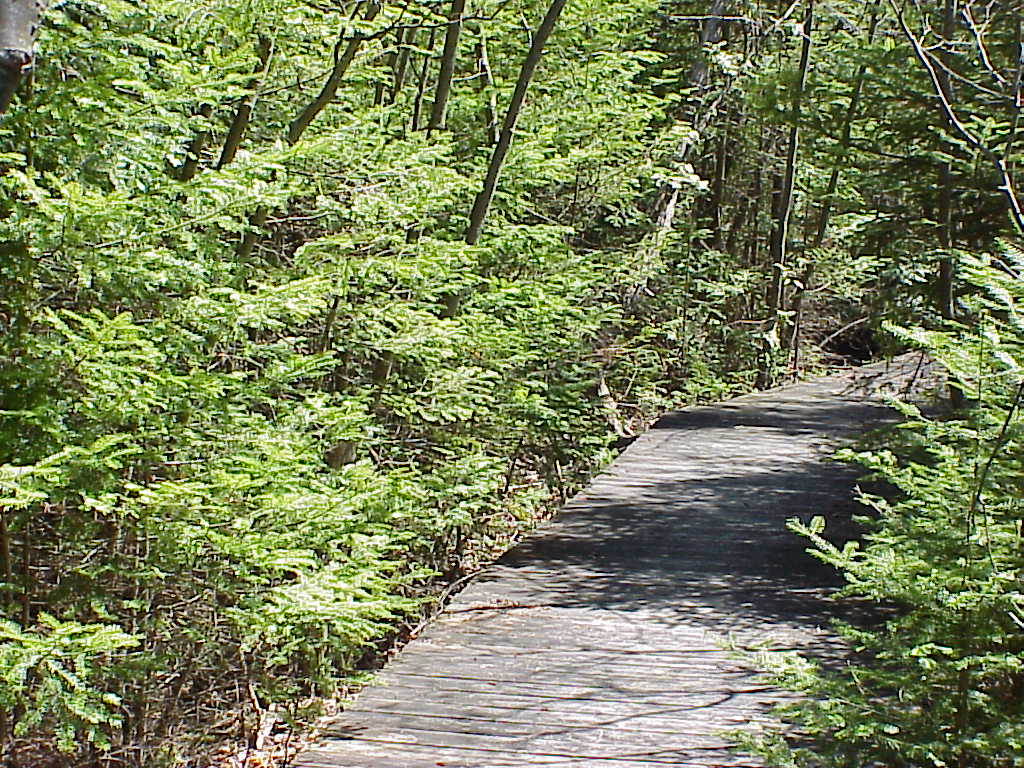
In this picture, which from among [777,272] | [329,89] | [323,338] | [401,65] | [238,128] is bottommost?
[323,338]

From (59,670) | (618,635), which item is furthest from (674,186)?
(59,670)

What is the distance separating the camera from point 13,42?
7.31ft

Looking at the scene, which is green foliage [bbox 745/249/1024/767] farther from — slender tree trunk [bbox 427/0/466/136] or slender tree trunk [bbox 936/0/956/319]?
slender tree trunk [bbox 427/0/466/136]

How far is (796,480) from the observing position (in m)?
9.53

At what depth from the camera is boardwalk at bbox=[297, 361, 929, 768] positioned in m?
4.47

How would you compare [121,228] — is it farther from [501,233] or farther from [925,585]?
[501,233]

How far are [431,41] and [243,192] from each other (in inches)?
176

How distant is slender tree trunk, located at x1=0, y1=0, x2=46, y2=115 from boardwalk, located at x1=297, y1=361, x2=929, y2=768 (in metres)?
2.46

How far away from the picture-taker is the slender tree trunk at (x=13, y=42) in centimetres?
221

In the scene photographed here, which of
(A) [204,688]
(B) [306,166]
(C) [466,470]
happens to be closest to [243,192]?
(B) [306,166]

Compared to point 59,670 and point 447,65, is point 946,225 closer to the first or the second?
point 447,65

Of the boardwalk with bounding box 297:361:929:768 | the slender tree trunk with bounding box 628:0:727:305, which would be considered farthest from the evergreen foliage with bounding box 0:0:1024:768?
the slender tree trunk with bounding box 628:0:727:305

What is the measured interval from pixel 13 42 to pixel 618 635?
4246 millimetres

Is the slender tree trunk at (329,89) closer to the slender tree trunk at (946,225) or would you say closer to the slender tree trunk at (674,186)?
the slender tree trunk at (946,225)
